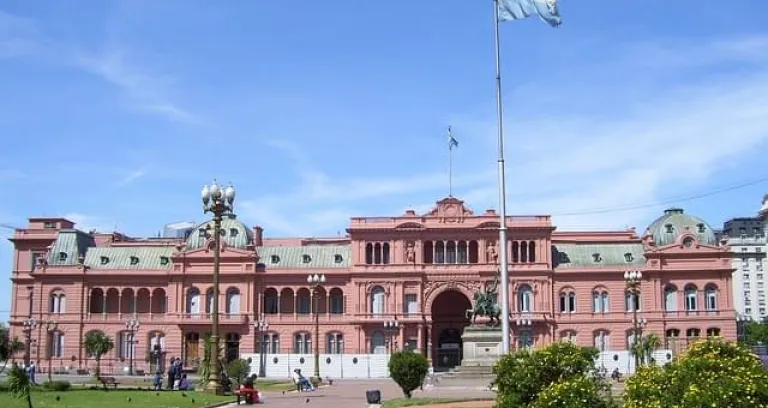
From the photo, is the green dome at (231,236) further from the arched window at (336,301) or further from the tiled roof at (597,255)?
the tiled roof at (597,255)

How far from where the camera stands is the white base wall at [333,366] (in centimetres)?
→ 8412

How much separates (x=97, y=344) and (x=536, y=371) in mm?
72121

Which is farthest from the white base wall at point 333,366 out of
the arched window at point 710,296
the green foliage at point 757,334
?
the green foliage at point 757,334

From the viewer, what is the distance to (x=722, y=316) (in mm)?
91562

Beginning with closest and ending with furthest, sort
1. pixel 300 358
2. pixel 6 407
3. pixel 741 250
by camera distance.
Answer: pixel 6 407 → pixel 300 358 → pixel 741 250

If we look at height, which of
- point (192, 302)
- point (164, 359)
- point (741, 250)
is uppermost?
point (741, 250)

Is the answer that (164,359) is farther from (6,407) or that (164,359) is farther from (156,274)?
(6,407)

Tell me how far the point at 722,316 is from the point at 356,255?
36.8 meters

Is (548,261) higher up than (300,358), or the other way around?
(548,261)

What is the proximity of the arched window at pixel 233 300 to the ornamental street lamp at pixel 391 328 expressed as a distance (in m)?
15.9

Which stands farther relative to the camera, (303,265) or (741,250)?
(741,250)

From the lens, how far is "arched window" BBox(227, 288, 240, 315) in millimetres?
96562

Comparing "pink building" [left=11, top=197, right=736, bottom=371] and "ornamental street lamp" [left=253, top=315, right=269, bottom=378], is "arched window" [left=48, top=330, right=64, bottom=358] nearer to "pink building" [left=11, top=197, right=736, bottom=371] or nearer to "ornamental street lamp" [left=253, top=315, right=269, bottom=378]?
"pink building" [left=11, top=197, right=736, bottom=371]

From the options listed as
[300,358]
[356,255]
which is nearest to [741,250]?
[356,255]
